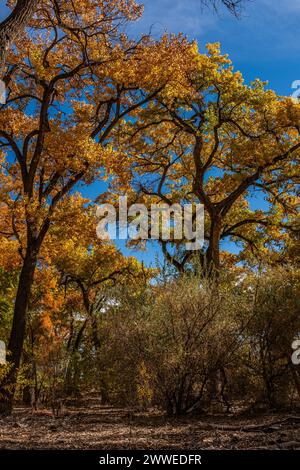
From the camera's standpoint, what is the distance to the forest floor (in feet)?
18.9

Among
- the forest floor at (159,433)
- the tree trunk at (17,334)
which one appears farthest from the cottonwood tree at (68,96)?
the forest floor at (159,433)

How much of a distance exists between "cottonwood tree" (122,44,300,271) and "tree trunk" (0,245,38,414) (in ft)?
17.3

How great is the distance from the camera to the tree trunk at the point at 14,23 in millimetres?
6156

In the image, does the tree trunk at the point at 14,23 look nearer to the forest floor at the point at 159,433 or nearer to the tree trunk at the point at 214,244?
the forest floor at the point at 159,433

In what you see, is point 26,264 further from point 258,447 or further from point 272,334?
point 258,447

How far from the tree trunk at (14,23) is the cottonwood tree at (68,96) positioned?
4.67 meters

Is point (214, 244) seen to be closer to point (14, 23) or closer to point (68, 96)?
point (68, 96)

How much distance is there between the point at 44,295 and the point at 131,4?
31.8ft

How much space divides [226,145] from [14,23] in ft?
43.7

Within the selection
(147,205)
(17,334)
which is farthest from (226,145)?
(17,334)

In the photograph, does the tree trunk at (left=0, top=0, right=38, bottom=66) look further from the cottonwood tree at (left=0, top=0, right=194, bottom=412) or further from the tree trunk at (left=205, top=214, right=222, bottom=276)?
the tree trunk at (left=205, top=214, right=222, bottom=276)
